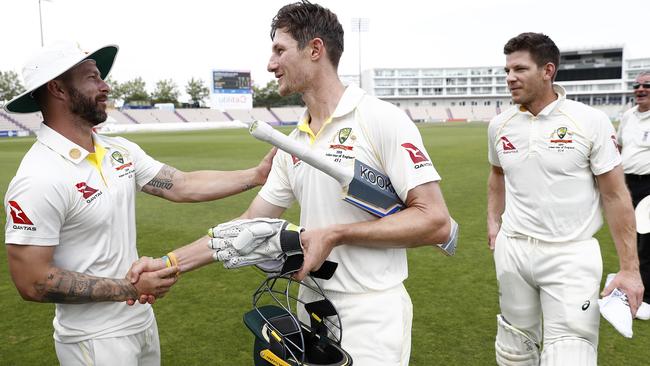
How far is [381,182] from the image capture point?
1908 millimetres

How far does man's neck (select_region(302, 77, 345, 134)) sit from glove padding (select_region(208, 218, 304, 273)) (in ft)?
2.10

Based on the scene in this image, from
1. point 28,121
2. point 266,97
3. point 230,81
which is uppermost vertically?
point 230,81

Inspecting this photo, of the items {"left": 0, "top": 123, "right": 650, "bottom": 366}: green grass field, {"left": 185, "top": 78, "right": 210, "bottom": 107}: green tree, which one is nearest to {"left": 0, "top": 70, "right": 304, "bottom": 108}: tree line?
{"left": 185, "top": 78, "right": 210, "bottom": 107}: green tree

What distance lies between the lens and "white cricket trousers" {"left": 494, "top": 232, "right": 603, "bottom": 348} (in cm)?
286

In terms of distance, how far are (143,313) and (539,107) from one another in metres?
2.64

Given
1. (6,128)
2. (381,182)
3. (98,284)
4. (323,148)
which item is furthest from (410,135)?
(6,128)

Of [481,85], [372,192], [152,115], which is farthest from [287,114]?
[372,192]

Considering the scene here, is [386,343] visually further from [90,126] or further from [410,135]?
[90,126]

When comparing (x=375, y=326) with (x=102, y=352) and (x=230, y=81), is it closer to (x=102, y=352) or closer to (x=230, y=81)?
(x=102, y=352)

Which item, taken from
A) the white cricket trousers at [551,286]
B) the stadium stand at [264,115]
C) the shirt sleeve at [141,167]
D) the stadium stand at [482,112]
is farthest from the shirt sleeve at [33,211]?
the stadium stand at [482,112]

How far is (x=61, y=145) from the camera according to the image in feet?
7.56

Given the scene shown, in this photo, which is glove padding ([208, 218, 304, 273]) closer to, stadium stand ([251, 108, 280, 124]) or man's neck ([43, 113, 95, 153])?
Result: man's neck ([43, 113, 95, 153])

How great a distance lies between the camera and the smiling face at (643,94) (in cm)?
497

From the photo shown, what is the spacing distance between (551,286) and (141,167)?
8.16ft
